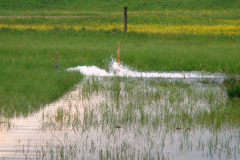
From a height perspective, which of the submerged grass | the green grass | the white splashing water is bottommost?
the white splashing water

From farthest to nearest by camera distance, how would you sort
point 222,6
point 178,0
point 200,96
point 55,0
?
1. point 55,0
2. point 178,0
3. point 222,6
4. point 200,96

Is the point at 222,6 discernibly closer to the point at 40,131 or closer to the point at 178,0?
the point at 178,0

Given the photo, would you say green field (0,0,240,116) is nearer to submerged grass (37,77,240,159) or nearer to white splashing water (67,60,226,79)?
white splashing water (67,60,226,79)

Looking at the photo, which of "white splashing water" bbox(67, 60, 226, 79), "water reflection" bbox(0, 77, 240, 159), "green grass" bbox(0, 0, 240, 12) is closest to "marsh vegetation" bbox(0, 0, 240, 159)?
"water reflection" bbox(0, 77, 240, 159)

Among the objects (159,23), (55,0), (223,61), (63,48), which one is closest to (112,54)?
(63,48)

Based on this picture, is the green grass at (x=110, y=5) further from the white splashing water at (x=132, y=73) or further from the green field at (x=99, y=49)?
the white splashing water at (x=132, y=73)

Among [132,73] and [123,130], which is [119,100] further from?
[132,73]

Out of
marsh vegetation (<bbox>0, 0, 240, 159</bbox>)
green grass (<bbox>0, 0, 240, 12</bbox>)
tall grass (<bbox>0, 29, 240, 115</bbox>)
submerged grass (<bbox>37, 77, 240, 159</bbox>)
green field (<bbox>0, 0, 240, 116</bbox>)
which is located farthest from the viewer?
green grass (<bbox>0, 0, 240, 12</bbox>)

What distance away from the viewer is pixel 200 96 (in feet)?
40.2

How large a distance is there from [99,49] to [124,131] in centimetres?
1340

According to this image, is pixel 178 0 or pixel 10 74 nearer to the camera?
pixel 10 74

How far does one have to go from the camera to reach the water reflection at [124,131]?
7.04 meters

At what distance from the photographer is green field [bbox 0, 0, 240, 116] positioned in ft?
41.2

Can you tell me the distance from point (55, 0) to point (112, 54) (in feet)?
133
